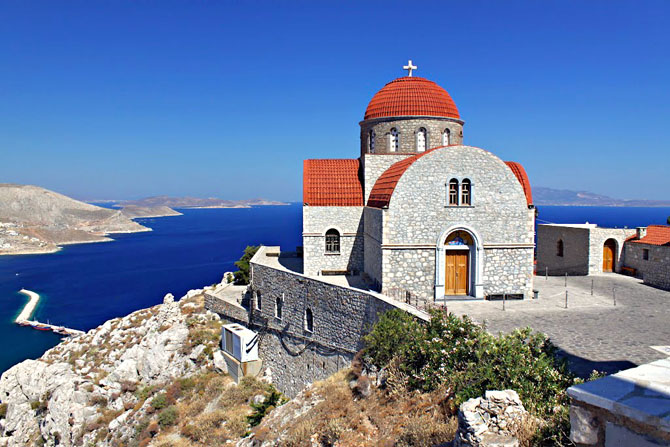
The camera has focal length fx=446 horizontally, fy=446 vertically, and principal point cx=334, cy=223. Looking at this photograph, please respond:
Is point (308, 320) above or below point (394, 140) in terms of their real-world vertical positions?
below

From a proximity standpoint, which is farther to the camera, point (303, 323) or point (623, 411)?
point (303, 323)

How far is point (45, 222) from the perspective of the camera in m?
135

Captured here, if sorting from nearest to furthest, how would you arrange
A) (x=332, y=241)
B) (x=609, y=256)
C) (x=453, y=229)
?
(x=453, y=229) → (x=332, y=241) → (x=609, y=256)

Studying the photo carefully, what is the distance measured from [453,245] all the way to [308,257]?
6.52m

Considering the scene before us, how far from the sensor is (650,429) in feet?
11.4

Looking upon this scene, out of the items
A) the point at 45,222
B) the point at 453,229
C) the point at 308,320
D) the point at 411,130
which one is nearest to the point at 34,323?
the point at 308,320

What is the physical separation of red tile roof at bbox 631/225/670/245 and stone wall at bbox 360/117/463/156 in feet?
29.4

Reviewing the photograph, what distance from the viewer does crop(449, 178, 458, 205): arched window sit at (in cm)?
1590

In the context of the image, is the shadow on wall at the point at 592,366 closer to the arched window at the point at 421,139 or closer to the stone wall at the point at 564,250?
the stone wall at the point at 564,250

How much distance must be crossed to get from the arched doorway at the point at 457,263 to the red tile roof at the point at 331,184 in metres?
5.08

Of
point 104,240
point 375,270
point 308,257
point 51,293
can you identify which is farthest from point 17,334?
point 104,240

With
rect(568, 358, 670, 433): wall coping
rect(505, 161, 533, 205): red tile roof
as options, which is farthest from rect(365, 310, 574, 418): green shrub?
rect(505, 161, 533, 205): red tile roof

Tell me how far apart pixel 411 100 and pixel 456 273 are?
8666 mm

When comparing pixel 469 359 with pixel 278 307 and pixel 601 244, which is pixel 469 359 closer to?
pixel 278 307
